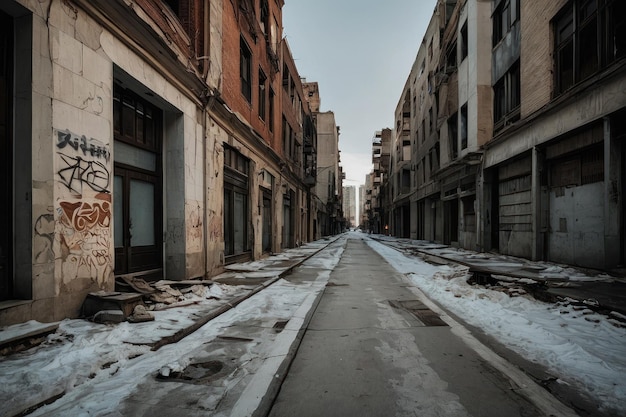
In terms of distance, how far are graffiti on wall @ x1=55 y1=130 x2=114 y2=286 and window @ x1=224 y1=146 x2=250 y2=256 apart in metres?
6.19

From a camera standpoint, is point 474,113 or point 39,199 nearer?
point 39,199

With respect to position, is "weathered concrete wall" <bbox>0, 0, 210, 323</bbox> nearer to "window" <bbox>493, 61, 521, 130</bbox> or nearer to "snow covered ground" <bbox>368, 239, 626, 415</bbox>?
"snow covered ground" <bbox>368, 239, 626, 415</bbox>

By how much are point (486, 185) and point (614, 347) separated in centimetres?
1498

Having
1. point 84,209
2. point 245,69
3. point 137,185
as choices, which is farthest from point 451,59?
point 84,209

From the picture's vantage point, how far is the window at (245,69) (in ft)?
45.4

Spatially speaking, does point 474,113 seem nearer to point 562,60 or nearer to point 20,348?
point 562,60

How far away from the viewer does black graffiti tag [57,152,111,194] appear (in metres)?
4.90

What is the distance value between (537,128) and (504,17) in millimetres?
7483

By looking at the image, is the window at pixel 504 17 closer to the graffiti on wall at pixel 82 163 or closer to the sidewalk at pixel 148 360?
the sidewalk at pixel 148 360

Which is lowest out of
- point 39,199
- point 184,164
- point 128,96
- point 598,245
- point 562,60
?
point 598,245

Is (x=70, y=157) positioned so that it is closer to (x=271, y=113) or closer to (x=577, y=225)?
(x=577, y=225)

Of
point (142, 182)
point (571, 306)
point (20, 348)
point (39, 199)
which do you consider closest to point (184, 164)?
point (142, 182)

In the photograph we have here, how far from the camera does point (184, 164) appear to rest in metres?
8.47

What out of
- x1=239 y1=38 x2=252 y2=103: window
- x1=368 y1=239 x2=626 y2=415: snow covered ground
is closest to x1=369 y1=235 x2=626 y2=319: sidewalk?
x1=368 y1=239 x2=626 y2=415: snow covered ground
